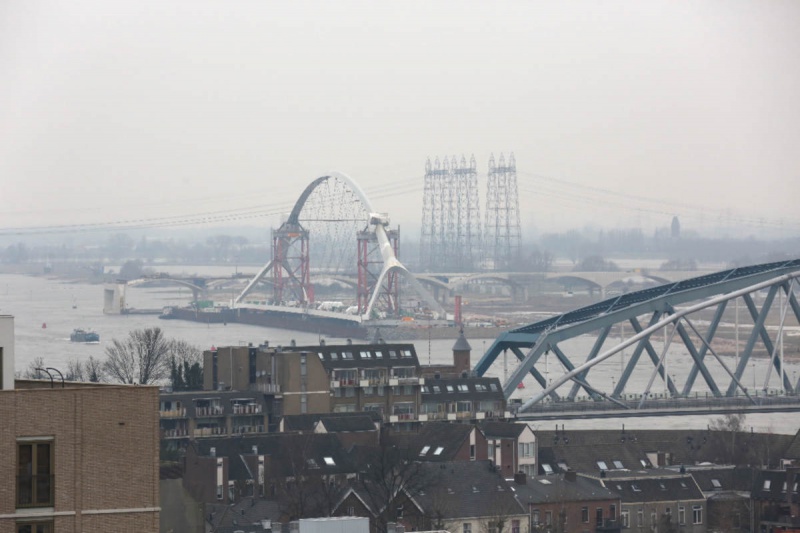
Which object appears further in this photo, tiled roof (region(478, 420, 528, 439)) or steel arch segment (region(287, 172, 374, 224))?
steel arch segment (region(287, 172, 374, 224))

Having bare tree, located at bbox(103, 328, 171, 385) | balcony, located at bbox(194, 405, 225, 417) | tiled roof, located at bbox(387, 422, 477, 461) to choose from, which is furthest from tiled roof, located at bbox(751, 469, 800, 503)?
bare tree, located at bbox(103, 328, 171, 385)

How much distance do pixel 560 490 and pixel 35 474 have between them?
1484 centimetres

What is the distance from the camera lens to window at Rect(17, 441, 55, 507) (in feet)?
21.3

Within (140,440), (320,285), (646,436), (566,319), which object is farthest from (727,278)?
(320,285)

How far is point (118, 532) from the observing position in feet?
21.5

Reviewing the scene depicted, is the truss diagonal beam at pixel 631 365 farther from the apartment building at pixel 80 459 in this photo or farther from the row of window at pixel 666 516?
the apartment building at pixel 80 459

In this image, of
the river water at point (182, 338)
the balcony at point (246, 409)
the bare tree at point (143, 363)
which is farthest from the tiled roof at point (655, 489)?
the bare tree at point (143, 363)

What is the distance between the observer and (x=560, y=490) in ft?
68.8

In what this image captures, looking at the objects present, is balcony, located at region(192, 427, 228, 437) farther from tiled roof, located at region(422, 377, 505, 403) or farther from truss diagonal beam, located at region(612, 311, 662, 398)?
truss diagonal beam, located at region(612, 311, 662, 398)

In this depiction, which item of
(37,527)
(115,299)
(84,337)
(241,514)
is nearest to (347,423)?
(241,514)

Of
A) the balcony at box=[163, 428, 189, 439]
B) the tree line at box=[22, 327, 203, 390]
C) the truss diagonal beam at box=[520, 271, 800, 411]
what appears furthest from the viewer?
the tree line at box=[22, 327, 203, 390]

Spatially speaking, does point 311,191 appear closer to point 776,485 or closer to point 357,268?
point 357,268

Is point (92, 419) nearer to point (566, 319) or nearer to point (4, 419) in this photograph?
point (4, 419)

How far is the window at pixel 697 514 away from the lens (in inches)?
850
